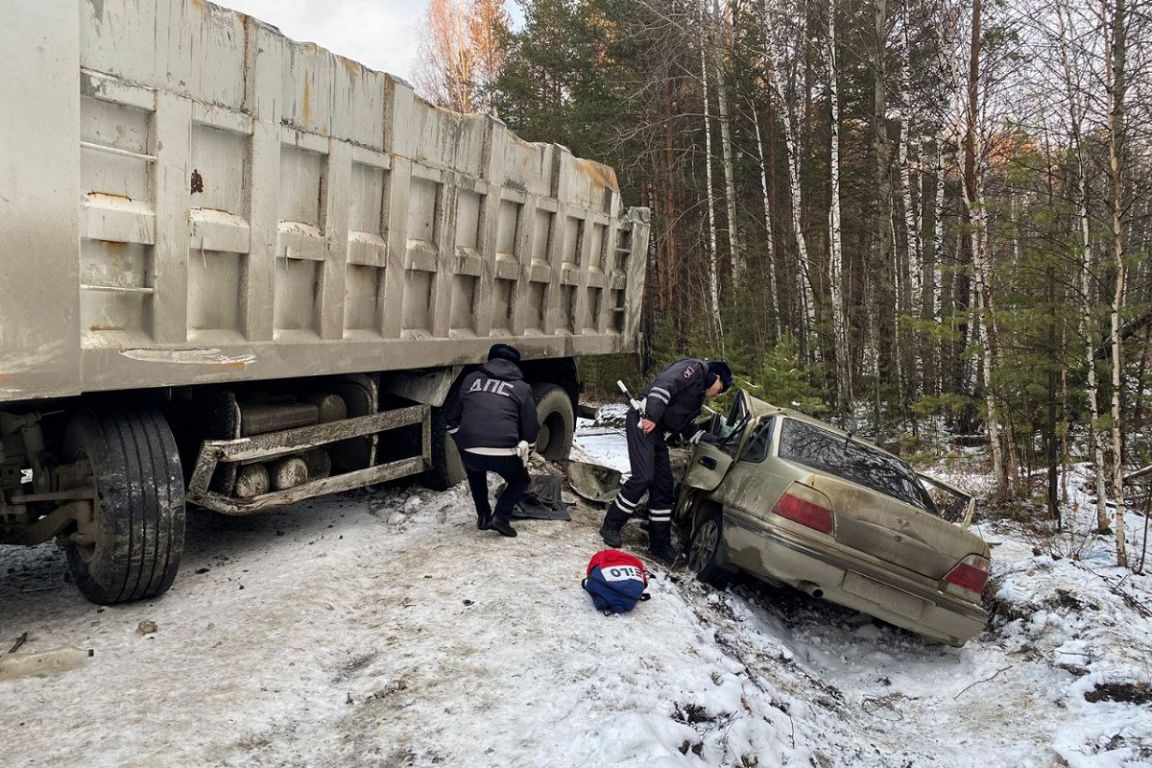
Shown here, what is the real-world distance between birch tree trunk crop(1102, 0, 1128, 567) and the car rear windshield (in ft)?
6.47

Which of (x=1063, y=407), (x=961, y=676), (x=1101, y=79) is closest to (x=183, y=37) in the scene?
(x=961, y=676)

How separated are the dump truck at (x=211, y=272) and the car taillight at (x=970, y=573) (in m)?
3.53

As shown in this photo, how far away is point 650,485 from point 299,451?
2286mm

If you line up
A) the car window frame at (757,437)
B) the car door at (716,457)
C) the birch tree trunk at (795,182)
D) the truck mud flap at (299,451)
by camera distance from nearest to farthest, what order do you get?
1. the truck mud flap at (299,451)
2. the car window frame at (757,437)
3. the car door at (716,457)
4. the birch tree trunk at (795,182)

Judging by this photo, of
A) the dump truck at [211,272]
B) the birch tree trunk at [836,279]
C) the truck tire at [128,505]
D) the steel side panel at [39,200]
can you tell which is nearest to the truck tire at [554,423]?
the dump truck at [211,272]

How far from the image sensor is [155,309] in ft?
11.9

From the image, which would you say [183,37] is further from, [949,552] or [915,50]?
[915,50]

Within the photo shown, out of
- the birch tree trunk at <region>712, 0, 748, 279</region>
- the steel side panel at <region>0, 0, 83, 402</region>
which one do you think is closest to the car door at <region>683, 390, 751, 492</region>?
the steel side panel at <region>0, 0, 83, 402</region>

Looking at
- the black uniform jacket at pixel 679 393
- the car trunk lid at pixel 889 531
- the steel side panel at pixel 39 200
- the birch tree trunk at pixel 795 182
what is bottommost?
the car trunk lid at pixel 889 531

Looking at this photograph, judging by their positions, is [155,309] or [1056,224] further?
[1056,224]

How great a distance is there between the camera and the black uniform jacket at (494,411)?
5.04 metres

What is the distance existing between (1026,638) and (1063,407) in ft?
11.0

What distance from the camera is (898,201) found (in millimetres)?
15219

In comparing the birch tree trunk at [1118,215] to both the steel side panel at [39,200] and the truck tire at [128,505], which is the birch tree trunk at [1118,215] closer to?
the truck tire at [128,505]
